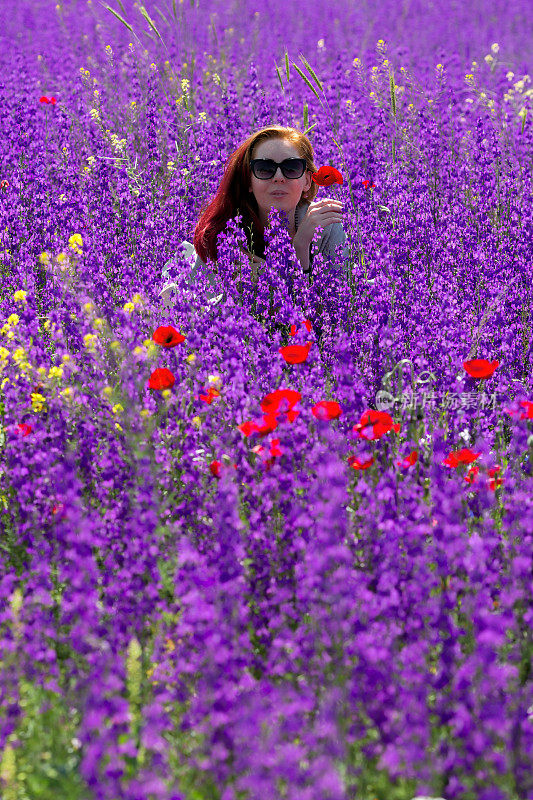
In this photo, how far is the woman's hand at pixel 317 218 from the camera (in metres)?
3.77

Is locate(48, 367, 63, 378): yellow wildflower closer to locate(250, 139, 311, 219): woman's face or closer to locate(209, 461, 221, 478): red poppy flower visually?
locate(209, 461, 221, 478): red poppy flower

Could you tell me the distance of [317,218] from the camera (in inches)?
149

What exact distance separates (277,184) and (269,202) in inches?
3.8

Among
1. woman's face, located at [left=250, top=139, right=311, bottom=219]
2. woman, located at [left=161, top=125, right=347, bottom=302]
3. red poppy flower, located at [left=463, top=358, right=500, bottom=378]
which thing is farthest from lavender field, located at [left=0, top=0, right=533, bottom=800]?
woman's face, located at [left=250, top=139, right=311, bottom=219]

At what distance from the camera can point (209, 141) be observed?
204 inches

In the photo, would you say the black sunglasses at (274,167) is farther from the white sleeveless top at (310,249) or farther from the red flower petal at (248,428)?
the red flower petal at (248,428)

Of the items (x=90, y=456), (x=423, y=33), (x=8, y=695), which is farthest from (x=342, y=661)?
(x=423, y=33)

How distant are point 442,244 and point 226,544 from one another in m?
2.76

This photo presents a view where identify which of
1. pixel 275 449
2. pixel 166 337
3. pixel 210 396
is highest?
pixel 166 337

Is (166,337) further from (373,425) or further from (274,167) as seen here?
(274,167)

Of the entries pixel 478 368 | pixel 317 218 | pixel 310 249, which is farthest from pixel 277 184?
pixel 478 368

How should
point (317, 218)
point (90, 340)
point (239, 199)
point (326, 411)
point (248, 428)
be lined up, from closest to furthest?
point (326, 411), point (248, 428), point (90, 340), point (317, 218), point (239, 199)

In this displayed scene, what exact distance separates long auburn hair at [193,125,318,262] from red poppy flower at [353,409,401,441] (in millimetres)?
1820

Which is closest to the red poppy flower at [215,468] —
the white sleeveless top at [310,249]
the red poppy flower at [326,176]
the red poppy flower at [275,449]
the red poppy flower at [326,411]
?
the red poppy flower at [275,449]
